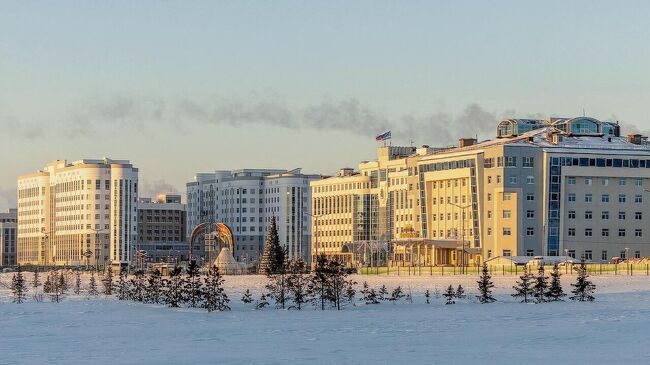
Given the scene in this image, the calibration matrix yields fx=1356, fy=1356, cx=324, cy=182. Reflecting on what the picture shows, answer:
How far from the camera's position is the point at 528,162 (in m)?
176

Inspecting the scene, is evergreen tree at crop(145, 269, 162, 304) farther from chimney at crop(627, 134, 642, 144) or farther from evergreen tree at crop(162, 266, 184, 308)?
chimney at crop(627, 134, 642, 144)

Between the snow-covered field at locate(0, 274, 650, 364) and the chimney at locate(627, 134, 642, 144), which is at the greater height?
the chimney at locate(627, 134, 642, 144)

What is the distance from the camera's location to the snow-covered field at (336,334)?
145 ft

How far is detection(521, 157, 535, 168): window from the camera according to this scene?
576 ft

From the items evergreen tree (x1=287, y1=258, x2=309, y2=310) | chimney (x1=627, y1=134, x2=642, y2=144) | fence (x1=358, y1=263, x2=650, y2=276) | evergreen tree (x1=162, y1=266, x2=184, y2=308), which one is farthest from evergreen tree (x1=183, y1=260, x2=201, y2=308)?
chimney (x1=627, y1=134, x2=642, y2=144)

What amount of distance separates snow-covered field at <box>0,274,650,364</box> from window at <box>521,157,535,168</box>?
98326 mm

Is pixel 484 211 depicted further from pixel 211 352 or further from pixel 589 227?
pixel 211 352

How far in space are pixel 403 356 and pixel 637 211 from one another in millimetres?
139810

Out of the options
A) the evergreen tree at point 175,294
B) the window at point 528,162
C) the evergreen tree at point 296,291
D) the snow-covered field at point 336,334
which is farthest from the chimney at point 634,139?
the evergreen tree at point 175,294

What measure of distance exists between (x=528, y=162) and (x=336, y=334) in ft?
411

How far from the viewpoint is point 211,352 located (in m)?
46.9

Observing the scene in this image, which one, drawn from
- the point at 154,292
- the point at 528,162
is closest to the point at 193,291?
the point at 154,292

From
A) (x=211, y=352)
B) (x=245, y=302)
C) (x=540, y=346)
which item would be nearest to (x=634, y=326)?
(x=540, y=346)

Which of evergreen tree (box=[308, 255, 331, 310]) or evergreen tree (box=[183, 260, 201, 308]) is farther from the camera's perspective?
evergreen tree (box=[308, 255, 331, 310])
